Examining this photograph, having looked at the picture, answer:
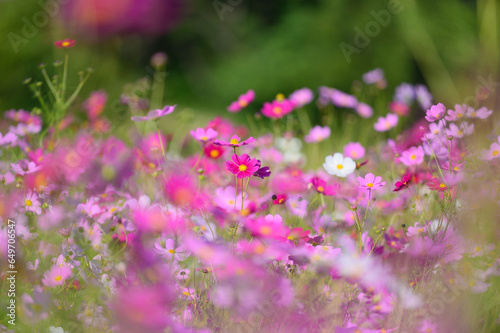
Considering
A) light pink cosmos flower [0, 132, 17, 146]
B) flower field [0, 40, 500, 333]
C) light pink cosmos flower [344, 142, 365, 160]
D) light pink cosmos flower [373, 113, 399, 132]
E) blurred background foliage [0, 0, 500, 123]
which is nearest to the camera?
flower field [0, 40, 500, 333]

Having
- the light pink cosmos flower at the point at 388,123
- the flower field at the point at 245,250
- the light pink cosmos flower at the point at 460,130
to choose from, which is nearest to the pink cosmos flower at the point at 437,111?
the flower field at the point at 245,250

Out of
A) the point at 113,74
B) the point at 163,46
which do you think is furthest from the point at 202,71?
the point at 113,74

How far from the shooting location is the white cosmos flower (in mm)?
893

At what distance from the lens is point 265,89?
2.57m

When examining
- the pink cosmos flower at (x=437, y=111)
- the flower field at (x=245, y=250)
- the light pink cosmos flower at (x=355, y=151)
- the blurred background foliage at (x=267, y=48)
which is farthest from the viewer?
the blurred background foliage at (x=267, y=48)

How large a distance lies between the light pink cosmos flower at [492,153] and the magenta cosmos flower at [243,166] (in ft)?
1.38

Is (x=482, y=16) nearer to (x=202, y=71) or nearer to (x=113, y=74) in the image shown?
(x=202, y=71)

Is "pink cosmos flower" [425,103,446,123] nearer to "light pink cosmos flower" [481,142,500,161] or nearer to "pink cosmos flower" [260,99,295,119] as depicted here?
"light pink cosmos flower" [481,142,500,161]

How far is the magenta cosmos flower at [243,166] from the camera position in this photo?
0.74 m

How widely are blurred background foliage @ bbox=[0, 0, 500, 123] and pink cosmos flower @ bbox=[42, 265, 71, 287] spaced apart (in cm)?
141

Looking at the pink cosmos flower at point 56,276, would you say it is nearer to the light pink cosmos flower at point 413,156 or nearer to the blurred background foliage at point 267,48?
the light pink cosmos flower at point 413,156

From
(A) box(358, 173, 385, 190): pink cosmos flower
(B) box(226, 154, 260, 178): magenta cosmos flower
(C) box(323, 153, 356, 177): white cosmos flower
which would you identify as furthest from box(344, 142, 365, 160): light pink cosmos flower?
(B) box(226, 154, 260, 178): magenta cosmos flower

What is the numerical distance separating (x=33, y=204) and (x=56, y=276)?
0.16m

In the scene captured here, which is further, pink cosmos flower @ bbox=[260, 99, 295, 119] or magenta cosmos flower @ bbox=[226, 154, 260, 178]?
pink cosmos flower @ bbox=[260, 99, 295, 119]
